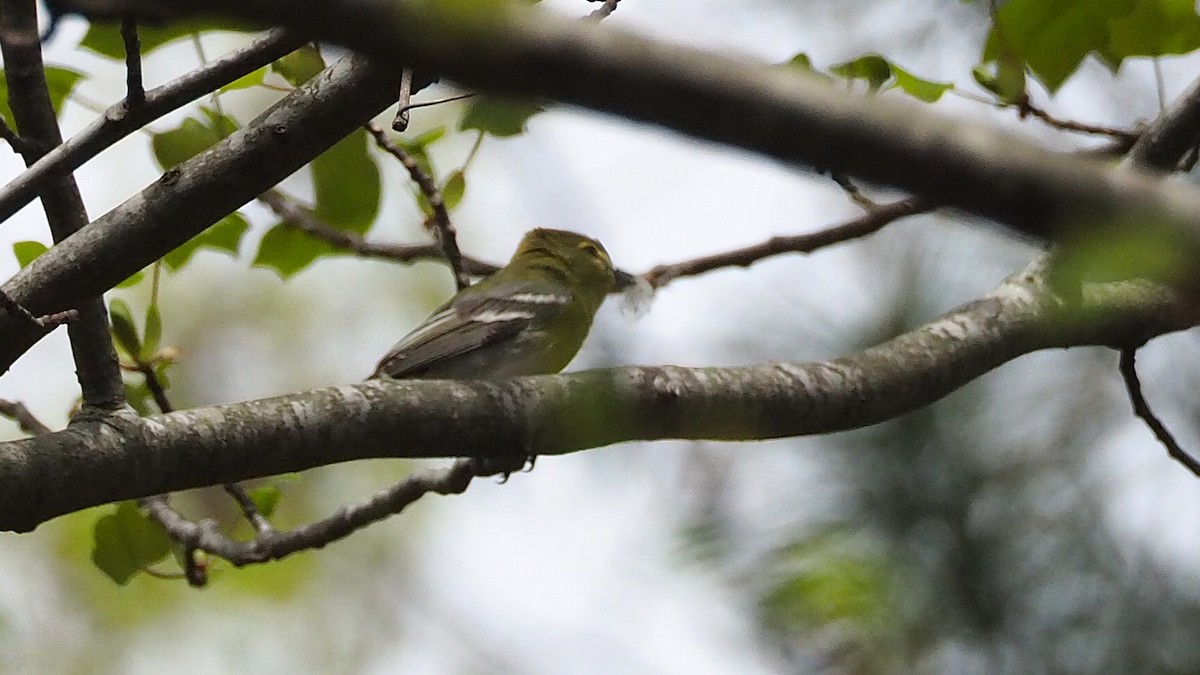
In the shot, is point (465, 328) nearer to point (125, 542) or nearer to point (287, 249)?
A: point (287, 249)

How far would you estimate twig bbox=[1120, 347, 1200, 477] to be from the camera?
2.22 meters

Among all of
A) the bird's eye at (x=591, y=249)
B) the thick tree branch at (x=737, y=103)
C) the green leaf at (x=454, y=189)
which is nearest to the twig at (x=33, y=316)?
the green leaf at (x=454, y=189)

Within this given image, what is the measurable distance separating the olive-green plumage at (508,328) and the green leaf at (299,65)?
4.28ft

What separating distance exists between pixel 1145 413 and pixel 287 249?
1.97 meters

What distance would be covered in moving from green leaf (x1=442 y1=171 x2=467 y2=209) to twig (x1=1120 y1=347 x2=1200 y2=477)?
1.53m

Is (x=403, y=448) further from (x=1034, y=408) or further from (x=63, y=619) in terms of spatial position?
(x=63, y=619)

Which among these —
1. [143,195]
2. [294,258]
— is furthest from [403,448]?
[294,258]

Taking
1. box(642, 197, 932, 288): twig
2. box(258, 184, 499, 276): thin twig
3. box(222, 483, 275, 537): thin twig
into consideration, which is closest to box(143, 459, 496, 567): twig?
box(222, 483, 275, 537): thin twig

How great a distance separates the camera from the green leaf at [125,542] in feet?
8.41

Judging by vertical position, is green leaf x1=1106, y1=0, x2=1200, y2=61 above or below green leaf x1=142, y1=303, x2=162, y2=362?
above

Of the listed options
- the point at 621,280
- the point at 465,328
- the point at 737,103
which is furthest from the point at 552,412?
the point at 621,280

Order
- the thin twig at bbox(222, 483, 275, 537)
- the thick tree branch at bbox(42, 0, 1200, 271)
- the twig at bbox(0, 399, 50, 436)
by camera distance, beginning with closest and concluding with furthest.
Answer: the thick tree branch at bbox(42, 0, 1200, 271)
the twig at bbox(0, 399, 50, 436)
the thin twig at bbox(222, 483, 275, 537)

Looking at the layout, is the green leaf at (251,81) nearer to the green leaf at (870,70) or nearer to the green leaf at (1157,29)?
the green leaf at (870,70)

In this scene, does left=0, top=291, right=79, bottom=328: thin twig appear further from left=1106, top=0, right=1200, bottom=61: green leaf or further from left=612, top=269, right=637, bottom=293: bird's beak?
left=612, top=269, right=637, bottom=293: bird's beak
